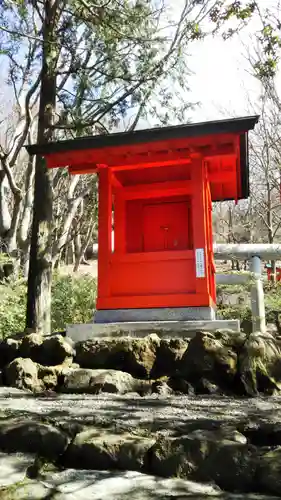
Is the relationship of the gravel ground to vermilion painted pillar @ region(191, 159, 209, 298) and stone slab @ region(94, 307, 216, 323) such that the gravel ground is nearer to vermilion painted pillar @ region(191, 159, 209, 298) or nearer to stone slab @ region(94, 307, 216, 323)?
stone slab @ region(94, 307, 216, 323)

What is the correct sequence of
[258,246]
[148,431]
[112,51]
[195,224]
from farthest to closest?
1. [258,246]
2. [112,51]
3. [195,224]
4. [148,431]

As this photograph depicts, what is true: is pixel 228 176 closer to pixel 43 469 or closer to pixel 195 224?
pixel 195 224

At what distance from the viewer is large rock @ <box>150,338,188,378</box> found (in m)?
5.20

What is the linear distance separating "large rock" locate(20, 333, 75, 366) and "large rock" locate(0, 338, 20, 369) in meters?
0.12

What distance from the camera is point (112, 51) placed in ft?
32.7

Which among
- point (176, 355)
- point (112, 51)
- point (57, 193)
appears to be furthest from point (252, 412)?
A: point (57, 193)

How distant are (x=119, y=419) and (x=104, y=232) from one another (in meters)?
3.62

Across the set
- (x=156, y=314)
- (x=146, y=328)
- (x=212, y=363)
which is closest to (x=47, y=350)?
(x=146, y=328)

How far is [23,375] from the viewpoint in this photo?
5.04 metres

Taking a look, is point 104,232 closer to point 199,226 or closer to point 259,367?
point 199,226

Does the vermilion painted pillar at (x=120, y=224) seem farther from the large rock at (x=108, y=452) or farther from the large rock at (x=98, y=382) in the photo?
the large rock at (x=108, y=452)

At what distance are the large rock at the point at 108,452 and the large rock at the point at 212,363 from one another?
6.98 feet

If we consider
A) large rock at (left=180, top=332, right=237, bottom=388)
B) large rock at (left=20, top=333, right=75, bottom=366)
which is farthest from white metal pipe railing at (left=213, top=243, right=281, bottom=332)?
large rock at (left=20, top=333, right=75, bottom=366)

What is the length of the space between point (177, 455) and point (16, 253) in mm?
9966
